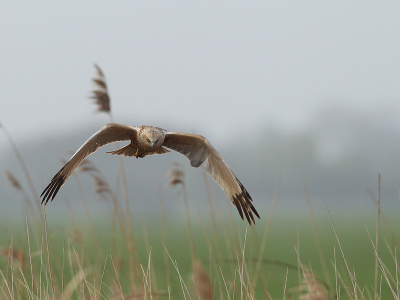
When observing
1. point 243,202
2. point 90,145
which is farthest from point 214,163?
point 90,145

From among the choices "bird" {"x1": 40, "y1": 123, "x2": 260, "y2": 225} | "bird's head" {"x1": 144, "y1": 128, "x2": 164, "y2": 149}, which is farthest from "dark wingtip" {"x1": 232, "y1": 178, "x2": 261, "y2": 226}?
"bird's head" {"x1": 144, "y1": 128, "x2": 164, "y2": 149}

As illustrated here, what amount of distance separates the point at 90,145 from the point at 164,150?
26.2 inches

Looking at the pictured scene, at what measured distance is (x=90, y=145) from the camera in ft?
9.86

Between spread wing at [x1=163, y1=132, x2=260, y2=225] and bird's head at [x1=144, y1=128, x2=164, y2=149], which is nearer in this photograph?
bird's head at [x1=144, y1=128, x2=164, y2=149]

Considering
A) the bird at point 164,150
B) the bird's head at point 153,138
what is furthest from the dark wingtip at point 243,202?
the bird's head at point 153,138

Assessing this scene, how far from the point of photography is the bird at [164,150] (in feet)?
9.70

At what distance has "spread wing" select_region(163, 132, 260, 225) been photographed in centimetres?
331

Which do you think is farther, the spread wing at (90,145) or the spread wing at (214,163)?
the spread wing at (214,163)

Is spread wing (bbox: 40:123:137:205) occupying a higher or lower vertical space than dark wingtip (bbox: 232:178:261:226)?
higher

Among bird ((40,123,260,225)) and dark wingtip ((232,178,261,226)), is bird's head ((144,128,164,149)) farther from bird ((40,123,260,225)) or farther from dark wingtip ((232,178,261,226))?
dark wingtip ((232,178,261,226))

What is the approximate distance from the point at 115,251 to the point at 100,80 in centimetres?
169

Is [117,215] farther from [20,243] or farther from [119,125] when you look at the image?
[119,125]

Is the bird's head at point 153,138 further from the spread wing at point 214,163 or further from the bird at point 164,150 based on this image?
the spread wing at point 214,163

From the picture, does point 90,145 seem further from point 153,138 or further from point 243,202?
point 243,202
